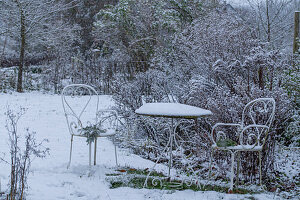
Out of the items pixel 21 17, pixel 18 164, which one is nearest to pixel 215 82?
pixel 18 164

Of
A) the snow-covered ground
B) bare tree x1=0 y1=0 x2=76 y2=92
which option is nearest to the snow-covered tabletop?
the snow-covered ground

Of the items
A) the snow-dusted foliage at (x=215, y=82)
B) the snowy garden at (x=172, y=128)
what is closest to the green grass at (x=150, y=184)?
the snowy garden at (x=172, y=128)

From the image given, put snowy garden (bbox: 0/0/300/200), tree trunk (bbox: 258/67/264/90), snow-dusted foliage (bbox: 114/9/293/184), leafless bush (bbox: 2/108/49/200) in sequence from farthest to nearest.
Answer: tree trunk (bbox: 258/67/264/90), snow-dusted foliage (bbox: 114/9/293/184), snowy garden (bbox: 0/0/300/200), leafless bush (bbox: 2/108/49/200)

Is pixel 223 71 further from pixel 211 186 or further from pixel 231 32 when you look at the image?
pixel 211 186

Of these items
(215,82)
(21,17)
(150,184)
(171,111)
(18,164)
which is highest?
(21,17)

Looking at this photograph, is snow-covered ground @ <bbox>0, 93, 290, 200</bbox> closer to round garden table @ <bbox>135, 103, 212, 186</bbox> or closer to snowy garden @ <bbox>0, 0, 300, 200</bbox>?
snowy garden @ <bbox>0, 0, 300, 200</bbox>

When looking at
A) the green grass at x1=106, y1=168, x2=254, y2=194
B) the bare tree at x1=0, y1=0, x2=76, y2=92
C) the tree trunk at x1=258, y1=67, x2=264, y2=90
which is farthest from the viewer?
the bare tree at x1=0, y1=0, x2=76, y2=92

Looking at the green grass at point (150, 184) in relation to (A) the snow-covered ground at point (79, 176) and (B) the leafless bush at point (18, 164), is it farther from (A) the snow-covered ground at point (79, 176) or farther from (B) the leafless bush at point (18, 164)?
(B) the leafless bush at point (18, 164)

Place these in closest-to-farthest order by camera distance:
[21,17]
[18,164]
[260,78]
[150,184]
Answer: [18,164] → [150,184] → [260,78] → [21,17]

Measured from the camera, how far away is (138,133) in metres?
5.63

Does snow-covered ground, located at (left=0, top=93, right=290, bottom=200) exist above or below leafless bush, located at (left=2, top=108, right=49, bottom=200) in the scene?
below

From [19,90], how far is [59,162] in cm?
818

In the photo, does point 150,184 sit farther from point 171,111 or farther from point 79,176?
point 171,111

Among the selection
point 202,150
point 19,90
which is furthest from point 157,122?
point 19,90
